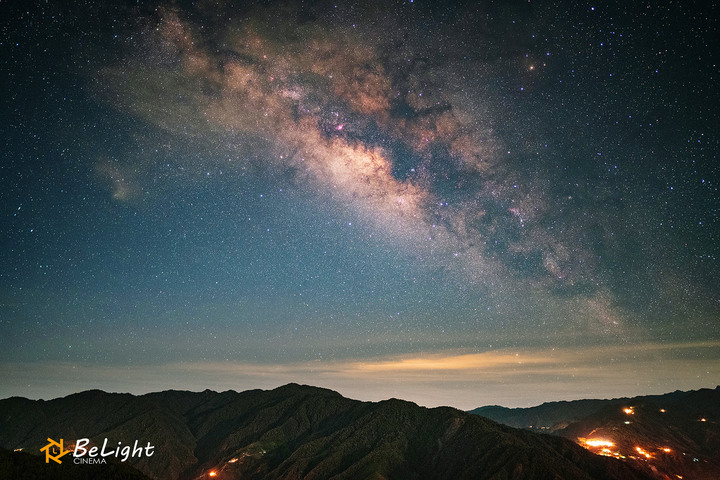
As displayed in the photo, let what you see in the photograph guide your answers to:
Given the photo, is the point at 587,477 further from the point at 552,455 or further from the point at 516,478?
the point at 516,478

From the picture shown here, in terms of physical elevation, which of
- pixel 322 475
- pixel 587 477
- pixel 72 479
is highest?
pixel 72 479

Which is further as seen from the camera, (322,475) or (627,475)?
(322,475)

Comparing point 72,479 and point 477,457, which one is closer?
point 72,479

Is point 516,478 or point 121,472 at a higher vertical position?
point 121,472

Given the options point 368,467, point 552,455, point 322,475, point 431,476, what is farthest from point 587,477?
point 322,475

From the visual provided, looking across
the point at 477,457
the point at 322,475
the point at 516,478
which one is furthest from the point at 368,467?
the point at 516,478

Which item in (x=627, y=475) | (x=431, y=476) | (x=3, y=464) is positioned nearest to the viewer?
(x=3, y=464)

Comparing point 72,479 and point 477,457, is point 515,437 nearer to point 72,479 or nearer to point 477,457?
point 477,457

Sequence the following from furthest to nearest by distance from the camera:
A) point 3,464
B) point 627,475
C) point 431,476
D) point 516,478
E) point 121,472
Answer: point 431,476
point 627,475
point 516,478
point 121,472
point 3,464

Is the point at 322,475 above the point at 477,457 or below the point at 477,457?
below
